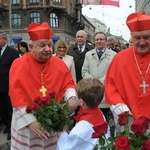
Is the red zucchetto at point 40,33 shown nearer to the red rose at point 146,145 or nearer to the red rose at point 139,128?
the red rose at point 139,128

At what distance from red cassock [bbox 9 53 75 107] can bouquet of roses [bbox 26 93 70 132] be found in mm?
412

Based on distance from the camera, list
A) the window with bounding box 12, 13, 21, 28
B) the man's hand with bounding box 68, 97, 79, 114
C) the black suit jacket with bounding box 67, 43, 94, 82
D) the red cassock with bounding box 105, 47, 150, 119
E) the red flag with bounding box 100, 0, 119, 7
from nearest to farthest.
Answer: the red cassock with bounding box 105, 47, 150, 119, the man's hand with bounding box 68, 97, 79, 114, the black suit jacket with bounding box 67, 43, 94, 82, the red flag with bounding box 100, 0, 119, 7, the window with bounding box 12, 13, 21, 28

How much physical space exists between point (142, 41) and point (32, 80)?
1.32 meters

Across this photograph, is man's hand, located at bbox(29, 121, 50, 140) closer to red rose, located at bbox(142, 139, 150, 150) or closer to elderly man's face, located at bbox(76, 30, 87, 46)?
red rose, located at bbox(142, 139, 150, 150)

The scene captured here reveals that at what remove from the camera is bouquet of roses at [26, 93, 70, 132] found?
306 centimetres

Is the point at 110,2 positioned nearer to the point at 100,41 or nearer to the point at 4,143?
the point at 100,41

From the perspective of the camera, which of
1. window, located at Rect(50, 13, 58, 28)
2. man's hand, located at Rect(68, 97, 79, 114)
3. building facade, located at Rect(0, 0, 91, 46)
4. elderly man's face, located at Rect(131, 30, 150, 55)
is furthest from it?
window, located at Rect(50, 13, 58, 28)

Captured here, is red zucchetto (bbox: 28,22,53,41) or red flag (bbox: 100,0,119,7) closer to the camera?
red zucchetto (bbox: 28,22,53,41)

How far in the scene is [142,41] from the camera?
3.31m

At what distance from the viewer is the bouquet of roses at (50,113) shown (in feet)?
10.0

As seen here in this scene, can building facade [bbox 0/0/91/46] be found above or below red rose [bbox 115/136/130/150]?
above

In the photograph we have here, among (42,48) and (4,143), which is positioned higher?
(42,48)

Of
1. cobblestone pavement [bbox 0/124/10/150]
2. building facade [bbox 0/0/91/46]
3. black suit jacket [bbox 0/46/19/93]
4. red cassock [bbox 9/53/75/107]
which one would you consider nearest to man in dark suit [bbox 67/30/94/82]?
black suit jacket [bbox 0/46/19/93]

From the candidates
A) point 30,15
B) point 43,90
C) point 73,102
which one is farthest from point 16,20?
point 73,102
